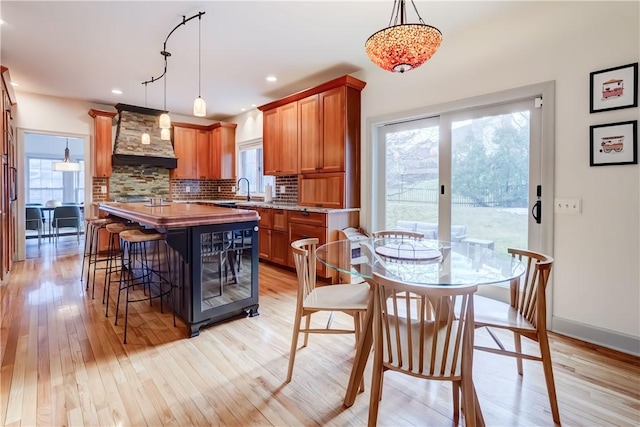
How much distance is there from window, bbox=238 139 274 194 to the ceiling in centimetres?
141

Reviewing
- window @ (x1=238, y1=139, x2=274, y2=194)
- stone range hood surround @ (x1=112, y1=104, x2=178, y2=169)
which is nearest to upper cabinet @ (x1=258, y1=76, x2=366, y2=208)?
window @ (x1=238, y1=139, x2=274, y2=194)

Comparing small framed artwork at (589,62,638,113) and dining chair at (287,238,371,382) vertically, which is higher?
small framed artwork at (589,62,638,113)

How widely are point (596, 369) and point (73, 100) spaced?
285 inches

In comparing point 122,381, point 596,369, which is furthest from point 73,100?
point 596,369

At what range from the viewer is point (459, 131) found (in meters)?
3.10

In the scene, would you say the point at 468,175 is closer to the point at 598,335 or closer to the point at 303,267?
the point at 598,335

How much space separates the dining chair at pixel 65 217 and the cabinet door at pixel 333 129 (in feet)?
18.9

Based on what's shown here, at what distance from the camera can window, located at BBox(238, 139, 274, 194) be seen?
5.91m

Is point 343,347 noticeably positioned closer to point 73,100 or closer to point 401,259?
point 401,259

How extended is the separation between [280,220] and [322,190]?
744 millimetres

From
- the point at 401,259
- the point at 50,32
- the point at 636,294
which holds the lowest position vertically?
the point at 636,294

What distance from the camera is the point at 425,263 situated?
5.96ft

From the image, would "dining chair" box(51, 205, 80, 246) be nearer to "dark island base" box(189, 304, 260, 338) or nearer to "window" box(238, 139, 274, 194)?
"window" box(238, 139, 274, 194)

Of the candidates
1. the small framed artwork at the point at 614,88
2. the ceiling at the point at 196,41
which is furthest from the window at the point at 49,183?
the small framed artwork at the point at 614,88
